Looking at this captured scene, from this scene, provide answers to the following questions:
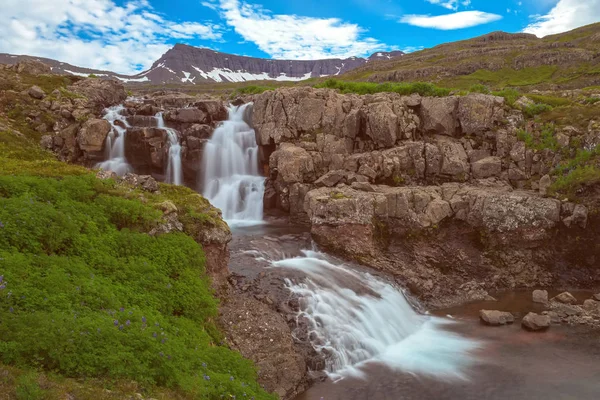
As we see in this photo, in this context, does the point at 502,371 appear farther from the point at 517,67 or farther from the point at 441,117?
the point at 517,67

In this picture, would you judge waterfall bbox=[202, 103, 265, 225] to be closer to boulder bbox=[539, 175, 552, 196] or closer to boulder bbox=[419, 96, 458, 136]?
boulder bbox=[419, 96, 458, 136]

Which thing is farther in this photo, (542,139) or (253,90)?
(253,90)

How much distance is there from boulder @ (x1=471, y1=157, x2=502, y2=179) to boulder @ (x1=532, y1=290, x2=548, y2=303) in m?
10.8

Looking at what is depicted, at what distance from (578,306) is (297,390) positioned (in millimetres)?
18070

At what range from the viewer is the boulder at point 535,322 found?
68.8 ft

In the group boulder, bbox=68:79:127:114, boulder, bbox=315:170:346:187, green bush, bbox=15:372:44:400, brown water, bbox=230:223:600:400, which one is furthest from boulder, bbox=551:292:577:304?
boulder, bbox=68:79:127:114

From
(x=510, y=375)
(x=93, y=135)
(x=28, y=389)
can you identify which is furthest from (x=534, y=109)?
(x=93, y=135)

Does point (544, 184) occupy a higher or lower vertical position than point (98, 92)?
lower

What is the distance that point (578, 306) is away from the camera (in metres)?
23.1

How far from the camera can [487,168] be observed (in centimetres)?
3269

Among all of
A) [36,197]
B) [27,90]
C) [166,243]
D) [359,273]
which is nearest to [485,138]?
[359,273]

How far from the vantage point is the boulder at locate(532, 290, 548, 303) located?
24.4 metres

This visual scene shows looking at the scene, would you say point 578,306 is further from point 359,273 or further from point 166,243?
point 166,243

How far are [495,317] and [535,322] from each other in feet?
6.21
